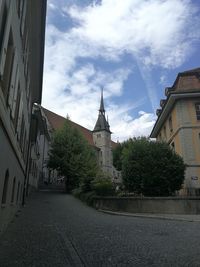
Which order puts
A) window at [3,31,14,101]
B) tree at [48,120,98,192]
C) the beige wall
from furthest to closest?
tree at [48,120,98,192], the beige wall, window at [3,31,14,101]

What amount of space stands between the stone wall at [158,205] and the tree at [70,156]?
2136cm

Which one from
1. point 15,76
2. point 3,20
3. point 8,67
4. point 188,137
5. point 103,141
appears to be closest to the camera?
point 3,20

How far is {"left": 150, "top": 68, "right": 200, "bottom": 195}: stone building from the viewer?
24203 mm

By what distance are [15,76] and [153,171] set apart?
40.8 feet

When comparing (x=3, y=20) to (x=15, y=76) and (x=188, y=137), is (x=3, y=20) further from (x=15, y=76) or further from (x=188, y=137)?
(x=188, y=137)

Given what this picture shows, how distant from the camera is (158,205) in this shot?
57.4 ft

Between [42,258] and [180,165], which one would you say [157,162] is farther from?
[42,258]

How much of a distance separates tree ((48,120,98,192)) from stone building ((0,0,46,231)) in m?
18.9

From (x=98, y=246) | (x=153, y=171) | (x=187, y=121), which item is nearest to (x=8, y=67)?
(x=98, y=246)

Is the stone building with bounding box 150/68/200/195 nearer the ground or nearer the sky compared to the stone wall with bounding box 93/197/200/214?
nearer the sky

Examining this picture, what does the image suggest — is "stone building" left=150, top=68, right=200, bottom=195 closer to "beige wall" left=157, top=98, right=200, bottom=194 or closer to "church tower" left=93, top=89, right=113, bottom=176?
"beige wall" left=157, top=98, right=200, bottom=194

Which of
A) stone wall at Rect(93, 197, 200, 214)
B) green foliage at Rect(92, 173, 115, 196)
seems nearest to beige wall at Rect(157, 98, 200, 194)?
green foliage at Rect(92, 173, 115, 196)

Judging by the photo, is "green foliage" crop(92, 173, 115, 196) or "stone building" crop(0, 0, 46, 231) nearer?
"stone building" crop(0, 0, 46, 231)

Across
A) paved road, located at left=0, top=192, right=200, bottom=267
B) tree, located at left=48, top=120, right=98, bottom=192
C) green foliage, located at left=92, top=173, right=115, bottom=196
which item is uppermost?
tree, located at left=48, top=120, right=98, bottom=192
